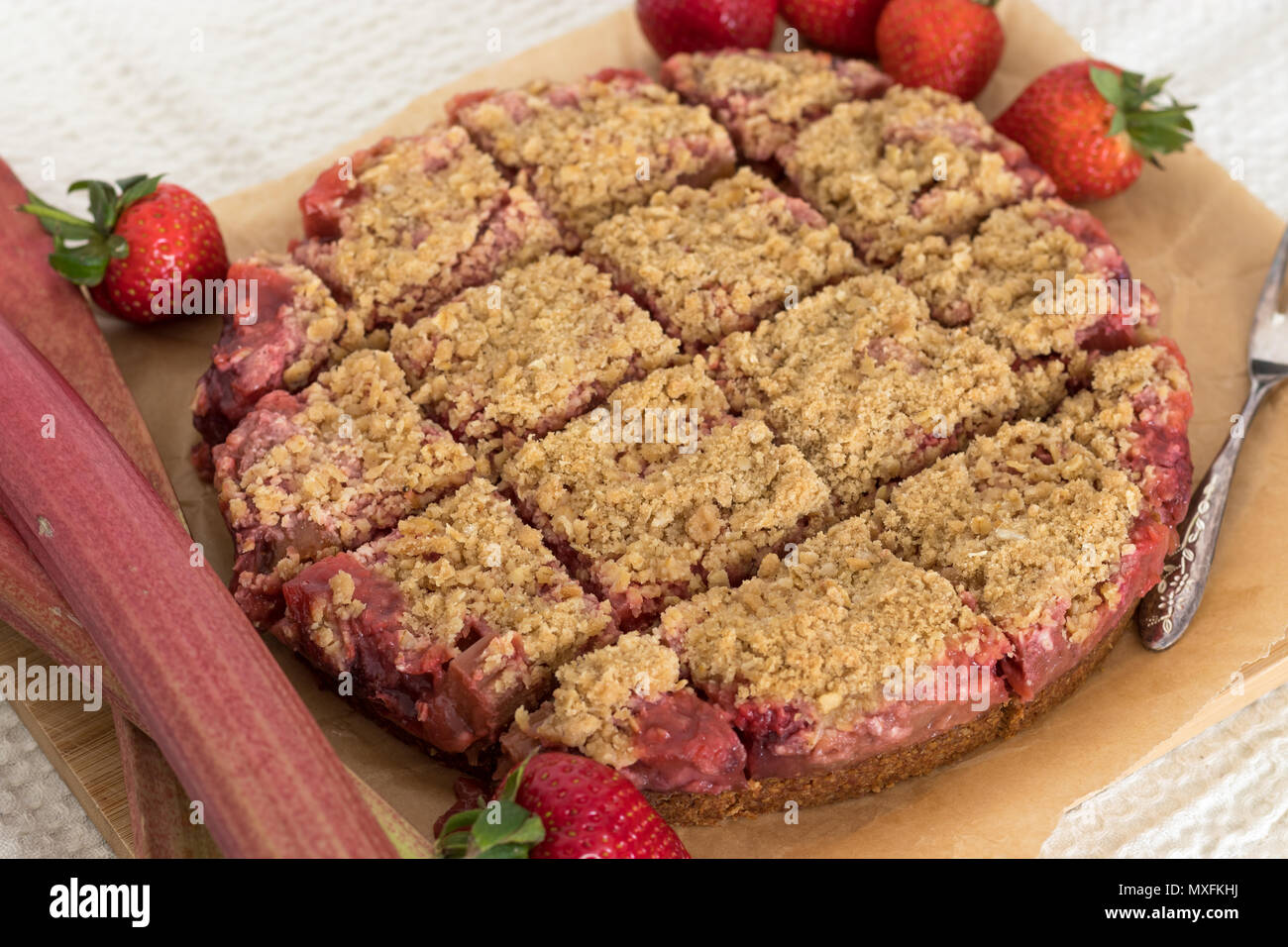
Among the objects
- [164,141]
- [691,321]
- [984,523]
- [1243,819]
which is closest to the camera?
[984,523]

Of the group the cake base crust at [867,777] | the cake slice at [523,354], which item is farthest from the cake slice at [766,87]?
the cake base crust at [867,777]

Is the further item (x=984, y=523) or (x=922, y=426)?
(x=922, y=426)

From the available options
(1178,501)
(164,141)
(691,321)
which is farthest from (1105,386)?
(164,141)

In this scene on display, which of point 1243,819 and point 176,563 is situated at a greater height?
point 176,563

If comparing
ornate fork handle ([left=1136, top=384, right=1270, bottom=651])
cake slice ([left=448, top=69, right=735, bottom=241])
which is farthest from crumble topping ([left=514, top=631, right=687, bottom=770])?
cake slice ([left=448, top=69, right=735, bottom=241])

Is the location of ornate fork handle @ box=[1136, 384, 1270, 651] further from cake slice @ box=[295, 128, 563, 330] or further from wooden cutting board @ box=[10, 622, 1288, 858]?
cake slice @ box=[295, 128, 563, 330]

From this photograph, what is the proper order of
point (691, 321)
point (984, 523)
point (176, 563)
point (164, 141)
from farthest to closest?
point (164, 141) → point (691, 321) → point (984, 523) → point (176, 563)

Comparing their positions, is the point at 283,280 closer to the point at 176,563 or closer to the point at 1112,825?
the point at 176,563
